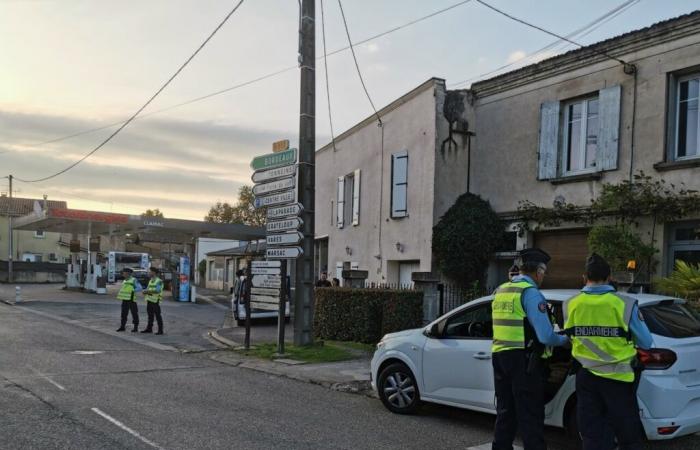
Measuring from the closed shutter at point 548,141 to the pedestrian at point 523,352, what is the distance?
9.55 meters

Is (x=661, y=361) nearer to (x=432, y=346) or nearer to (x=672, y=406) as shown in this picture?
(x=672, y=406)

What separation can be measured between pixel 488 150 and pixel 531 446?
39.0ft

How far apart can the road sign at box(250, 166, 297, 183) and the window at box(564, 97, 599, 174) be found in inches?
255

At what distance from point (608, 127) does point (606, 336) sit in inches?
382

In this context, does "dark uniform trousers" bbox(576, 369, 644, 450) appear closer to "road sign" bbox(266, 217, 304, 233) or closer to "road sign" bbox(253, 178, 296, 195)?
"road sign" bbox(266, 217, 304, 233)

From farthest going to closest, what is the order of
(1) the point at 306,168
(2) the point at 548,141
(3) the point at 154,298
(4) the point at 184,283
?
1. (4) the point at 184,283
2. (3) the point at 154,298
3. (2) the point at 548,141
4. (1) the point at 306,168

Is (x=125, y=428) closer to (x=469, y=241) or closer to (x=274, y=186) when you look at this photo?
(x=274, y=186)

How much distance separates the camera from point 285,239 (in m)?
12.1

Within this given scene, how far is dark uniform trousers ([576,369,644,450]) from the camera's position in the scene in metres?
4.39

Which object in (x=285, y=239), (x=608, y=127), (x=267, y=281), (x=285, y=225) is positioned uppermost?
(x=608, y=127)

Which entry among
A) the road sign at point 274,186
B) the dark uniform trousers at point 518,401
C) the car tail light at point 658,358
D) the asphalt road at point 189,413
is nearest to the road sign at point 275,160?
the road sign at point 274,186

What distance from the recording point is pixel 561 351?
5.57 m

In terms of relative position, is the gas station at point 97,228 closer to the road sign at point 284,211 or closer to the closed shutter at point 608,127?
the road sign at point 284,211

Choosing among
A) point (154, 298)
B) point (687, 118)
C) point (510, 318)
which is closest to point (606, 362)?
point (510, 318)
